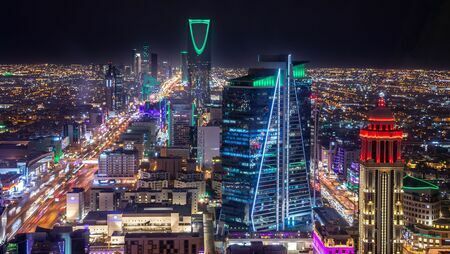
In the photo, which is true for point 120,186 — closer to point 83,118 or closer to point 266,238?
point 266,238

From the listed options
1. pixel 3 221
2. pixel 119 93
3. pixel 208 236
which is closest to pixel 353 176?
pixel 208 236


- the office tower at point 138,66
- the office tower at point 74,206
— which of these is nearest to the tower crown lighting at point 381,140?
→ the office tower at point 74,206

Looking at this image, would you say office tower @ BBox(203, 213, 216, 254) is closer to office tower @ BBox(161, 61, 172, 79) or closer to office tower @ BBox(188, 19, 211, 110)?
office tower @ BBox(188, 19, 211, 110)

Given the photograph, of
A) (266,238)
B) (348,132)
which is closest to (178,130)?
(348,132)

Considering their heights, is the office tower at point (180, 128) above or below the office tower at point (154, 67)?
below

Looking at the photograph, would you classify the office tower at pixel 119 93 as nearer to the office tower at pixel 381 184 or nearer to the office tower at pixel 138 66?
the office tower at pixel 138 66

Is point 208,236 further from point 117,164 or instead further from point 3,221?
point 117,164
